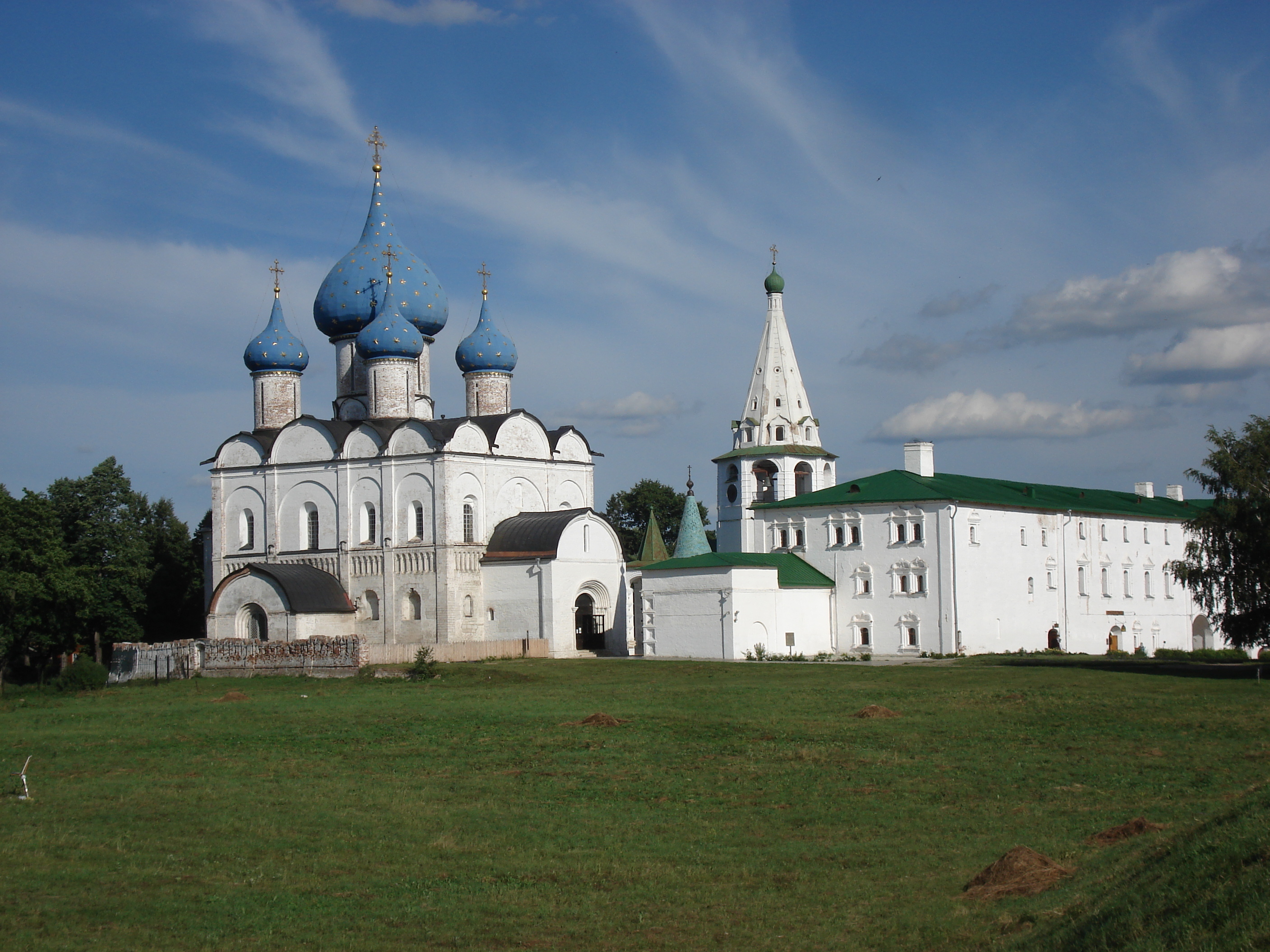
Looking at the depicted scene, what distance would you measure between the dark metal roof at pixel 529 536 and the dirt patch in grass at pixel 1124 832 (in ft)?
96.6

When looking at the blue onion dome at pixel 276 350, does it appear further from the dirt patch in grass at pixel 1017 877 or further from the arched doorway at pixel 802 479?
the dirt patch in grass at pixel 1017 877

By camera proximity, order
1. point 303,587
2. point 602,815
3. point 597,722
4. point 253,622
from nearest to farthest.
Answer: point 602,815, point 597,722, point 253,622, point 303,587

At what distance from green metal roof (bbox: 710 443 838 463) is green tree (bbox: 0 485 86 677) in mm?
20760

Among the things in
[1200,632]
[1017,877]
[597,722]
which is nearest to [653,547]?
[1200,632]

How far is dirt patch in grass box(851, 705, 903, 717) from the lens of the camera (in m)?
21.8

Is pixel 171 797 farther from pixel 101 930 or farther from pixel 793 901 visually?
pixel 793 901

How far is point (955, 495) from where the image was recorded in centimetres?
3912

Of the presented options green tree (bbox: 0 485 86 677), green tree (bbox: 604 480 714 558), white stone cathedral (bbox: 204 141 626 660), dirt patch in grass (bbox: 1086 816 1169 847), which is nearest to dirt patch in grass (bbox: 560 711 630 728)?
dirt patch in grass (bbox: 1086 816 1169 847)

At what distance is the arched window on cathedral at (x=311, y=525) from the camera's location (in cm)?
4484

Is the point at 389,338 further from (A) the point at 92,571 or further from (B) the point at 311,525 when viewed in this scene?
(A) the point at 92,571

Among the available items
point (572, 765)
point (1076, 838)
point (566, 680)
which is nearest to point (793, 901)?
point (1076, 838)

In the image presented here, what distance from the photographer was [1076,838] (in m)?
12.7

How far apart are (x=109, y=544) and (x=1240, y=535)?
37.2m

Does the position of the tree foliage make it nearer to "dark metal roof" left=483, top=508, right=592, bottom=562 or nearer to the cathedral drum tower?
"dark metal roof" left=483, top=508, right=592, bottom=562
